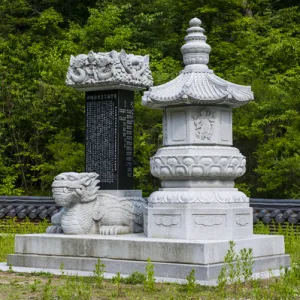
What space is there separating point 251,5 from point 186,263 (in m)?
18.7

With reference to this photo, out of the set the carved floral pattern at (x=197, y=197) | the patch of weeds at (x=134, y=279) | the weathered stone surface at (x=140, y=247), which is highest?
the carved floral pattern at (x=197, y=197)

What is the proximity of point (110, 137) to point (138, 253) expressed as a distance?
2.76 metres

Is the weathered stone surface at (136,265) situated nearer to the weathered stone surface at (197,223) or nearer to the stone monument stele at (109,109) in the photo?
the weathered stone surface at (197,223)

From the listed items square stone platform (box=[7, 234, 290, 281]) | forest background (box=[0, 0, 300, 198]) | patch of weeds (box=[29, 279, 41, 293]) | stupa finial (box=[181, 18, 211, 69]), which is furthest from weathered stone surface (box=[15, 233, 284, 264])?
forest background (box=[0, 0, 300, 198])

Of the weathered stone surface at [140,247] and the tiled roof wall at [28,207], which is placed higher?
the tiled roof wall at [28,207]

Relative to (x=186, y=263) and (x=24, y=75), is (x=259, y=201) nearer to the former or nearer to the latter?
(x=186, y=263)

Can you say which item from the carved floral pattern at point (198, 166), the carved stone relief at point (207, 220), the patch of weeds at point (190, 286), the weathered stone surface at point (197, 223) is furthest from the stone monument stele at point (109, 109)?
the patch of weeds at point (190, 286)

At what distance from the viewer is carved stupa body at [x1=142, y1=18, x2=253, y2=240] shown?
11023 mm

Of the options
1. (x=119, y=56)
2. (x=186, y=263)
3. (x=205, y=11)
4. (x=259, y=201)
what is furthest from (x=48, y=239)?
(x=205, y=11)

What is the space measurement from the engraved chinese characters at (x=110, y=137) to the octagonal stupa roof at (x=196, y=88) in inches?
48.3

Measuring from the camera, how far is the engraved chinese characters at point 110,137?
1284 cm

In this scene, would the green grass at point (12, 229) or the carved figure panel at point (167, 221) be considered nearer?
the carved figure panel at point (167, 221)

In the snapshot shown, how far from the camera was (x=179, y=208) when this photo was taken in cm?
1110

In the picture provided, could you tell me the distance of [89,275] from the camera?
10.7 metres
